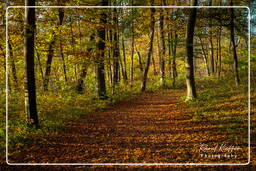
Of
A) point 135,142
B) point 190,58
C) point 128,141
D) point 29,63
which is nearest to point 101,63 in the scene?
point 190,58

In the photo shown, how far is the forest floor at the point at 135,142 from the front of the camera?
5141 millimetres

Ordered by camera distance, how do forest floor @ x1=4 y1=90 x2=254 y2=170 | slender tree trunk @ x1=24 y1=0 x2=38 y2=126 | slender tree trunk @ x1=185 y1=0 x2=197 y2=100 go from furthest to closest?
slender tree trunk @ x1=185 y1=0 x2=197 y2=100
slender tree trunk @ x1=24 y1=0 x2=38 y2=126
forest floor @ x1=4 y1=90 x2=254 y2=170

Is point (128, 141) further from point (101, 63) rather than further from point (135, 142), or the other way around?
point (101, 63)

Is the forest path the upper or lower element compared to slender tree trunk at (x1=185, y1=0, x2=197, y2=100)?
lower

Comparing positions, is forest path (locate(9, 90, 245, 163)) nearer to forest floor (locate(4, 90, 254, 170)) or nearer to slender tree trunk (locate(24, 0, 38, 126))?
forest floor (locate(4, 90, 254, 170))

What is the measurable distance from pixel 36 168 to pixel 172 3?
2305cm

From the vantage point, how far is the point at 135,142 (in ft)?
20.4

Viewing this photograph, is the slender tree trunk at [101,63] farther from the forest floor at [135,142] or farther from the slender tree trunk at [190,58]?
the slender tree trunk at [190,58]

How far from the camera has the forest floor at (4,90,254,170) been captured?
16.9 ft

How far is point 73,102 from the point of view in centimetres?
1199

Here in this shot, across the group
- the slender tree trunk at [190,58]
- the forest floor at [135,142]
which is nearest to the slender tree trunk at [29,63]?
the forest floor at [135,142]

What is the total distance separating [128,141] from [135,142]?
0.27 m

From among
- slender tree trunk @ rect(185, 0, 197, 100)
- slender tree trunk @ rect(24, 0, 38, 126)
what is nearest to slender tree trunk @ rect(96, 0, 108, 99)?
slender tree trunk @ rect(185, 0, 197, 100)

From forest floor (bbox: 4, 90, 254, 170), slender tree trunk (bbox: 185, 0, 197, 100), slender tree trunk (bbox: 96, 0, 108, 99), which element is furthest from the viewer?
slender tree trunk (bbox: 96, 0, 108, 99)
